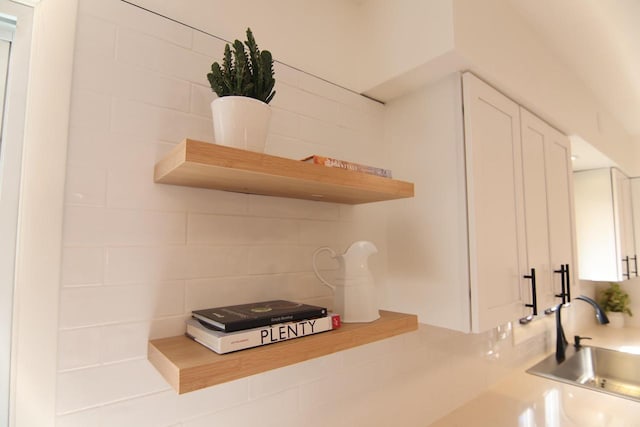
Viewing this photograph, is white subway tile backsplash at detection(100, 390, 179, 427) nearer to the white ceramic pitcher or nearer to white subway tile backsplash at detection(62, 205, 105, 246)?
white subway tile backsplash at detection(62, 205, 105, 246)

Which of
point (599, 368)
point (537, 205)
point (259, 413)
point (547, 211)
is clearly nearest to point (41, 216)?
point (259, 413)

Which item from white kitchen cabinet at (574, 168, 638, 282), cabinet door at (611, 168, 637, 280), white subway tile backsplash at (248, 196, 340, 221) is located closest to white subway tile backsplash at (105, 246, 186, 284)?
white subway tile backsplash at (248, 196, 340, 221)

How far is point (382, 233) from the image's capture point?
135 centimetres

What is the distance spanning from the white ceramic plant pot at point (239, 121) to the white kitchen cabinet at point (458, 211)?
712mm

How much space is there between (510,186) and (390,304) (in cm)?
63

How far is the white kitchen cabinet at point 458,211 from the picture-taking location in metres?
1.13

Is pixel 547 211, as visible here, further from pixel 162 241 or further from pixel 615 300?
pixel 615 300

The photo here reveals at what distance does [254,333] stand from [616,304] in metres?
3.54

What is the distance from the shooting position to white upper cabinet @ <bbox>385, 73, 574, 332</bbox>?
1.13 metres

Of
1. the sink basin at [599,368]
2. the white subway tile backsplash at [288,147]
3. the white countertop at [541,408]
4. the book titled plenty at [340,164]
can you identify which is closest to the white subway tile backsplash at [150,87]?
the white subway tile backsplash at [288,147]

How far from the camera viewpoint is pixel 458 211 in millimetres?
1146

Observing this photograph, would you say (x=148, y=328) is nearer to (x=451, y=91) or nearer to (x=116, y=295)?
(x=116, y=295)

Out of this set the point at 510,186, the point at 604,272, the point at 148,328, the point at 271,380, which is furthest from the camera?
the point at 604,272

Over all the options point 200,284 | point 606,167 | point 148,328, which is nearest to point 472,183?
point 200,284
